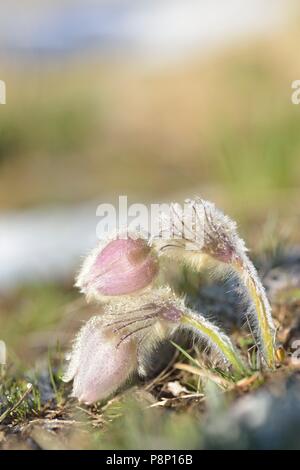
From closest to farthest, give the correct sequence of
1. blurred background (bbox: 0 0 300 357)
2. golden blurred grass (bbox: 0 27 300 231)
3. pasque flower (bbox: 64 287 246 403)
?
pasque flower (bbox: 64 287 246 403) → blurred background (bbox: 0 0 300 357) → golden blurred grass (bbox: 0 27 300 231)

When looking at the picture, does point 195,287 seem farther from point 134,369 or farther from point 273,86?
point 273,86

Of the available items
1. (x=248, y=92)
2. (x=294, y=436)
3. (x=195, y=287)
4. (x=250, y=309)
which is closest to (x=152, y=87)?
(x=248, y=92)

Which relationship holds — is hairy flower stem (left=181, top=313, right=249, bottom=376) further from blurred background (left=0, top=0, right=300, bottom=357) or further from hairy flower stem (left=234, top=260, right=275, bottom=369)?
blurred background (left=0, top=0, right=300, bottom=357)

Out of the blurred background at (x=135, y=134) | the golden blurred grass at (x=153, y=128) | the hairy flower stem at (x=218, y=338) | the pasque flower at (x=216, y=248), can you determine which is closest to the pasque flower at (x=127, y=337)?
the hairy flower stem at (x=218, y=338)

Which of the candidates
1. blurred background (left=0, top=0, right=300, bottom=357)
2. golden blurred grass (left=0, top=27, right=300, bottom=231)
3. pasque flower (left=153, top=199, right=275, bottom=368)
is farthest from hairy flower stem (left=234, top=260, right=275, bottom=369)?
golden blurred grass (left=0, top=27, right=300, bottom=231)

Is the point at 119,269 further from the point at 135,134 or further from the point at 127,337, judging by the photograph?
the point at 135,134

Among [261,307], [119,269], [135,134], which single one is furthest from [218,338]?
[135,134]
